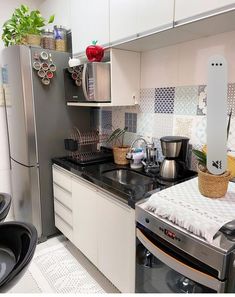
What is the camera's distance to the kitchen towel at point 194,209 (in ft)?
3.00

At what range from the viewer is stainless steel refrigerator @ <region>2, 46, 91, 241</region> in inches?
77.6

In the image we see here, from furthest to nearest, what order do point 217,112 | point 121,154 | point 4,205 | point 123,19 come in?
point 121,154 < point 123,19 < point 4,205 < point 217,112

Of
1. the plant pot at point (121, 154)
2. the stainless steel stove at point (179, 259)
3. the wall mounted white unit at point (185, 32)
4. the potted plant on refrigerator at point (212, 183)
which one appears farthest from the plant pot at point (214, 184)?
the plant pot at point (121, 154)

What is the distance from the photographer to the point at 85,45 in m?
1.91

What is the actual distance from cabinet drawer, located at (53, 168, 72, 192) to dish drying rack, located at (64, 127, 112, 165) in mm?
157

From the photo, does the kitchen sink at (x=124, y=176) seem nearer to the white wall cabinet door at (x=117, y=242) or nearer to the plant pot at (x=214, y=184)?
the white wall cabinet door at (x=117, y=242)

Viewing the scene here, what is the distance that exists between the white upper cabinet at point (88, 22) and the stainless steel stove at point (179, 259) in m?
1.26

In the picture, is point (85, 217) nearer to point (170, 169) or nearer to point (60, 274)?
point (60, 274)

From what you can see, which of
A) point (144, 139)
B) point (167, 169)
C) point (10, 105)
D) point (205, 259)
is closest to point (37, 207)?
point (10, 105)

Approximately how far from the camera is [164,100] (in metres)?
1.77

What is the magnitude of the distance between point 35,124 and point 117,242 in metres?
1.21

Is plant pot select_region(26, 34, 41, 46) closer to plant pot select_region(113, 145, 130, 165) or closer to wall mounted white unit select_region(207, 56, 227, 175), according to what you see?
plant pot select_region(113, 145, 130, 165)

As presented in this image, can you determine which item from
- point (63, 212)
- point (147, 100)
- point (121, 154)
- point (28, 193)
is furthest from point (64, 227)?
point (147, 100)

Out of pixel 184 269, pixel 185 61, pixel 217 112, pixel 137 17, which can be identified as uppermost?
pixel 137 17
